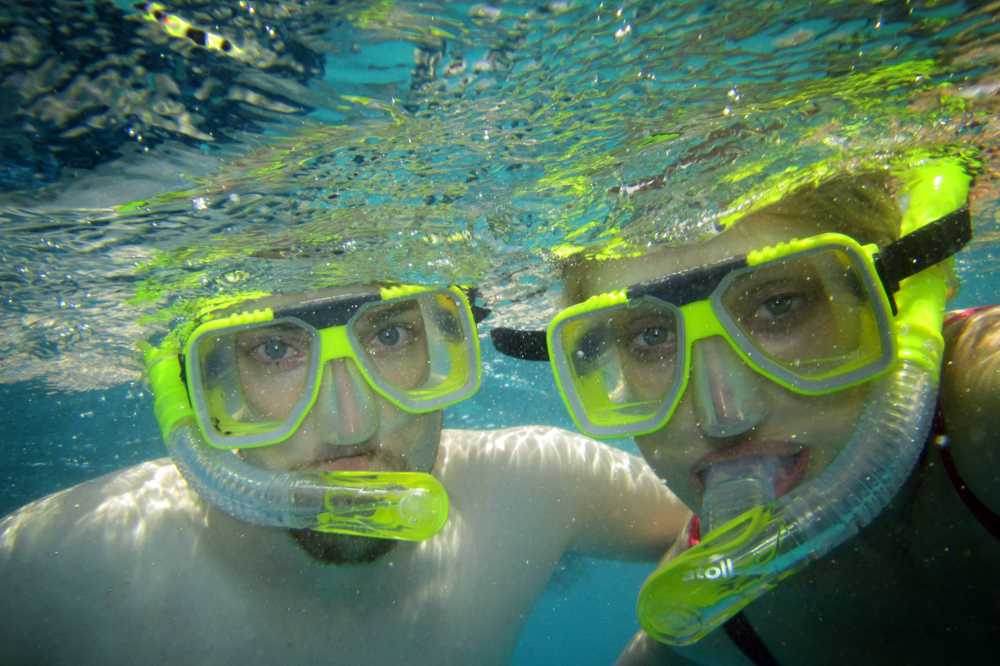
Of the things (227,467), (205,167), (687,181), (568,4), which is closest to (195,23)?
(205,167)

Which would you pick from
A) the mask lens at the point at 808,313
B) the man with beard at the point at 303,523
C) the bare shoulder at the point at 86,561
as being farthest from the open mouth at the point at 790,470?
the bare shoulder at the point at 86,561

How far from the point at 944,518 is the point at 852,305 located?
109 centimetres

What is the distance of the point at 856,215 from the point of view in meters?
2.99

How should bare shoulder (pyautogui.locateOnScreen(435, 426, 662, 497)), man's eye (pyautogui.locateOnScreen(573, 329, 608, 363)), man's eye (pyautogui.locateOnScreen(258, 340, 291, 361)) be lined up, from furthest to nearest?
bare shoulder (pyautogui.locateOnScreen(435, 426, 662, 497)) < man's eye (pyautogui.locateOnScreen(258, 340, 291, 361)) < man's eye (pyautogui.locateOnScreen(573, 329, 608, 363))

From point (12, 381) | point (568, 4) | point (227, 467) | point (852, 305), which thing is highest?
point (568, 4)

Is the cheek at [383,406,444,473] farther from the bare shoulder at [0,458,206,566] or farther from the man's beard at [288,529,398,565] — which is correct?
the bare shoulder at [0,458,206,566]

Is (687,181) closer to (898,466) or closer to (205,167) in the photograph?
(898,466)

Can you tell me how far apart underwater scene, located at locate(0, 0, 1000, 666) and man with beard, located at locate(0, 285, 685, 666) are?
0.02 m

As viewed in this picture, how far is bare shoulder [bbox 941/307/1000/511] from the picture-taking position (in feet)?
6.13

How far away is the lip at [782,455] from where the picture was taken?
230 cm

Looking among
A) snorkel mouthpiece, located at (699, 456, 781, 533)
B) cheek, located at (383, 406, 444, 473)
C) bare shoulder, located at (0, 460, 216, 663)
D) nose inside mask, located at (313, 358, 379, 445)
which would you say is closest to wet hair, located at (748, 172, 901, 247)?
snorkel mouthpiece, located at (699, 456, 781, 533)

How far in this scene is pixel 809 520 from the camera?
1922 millimetres

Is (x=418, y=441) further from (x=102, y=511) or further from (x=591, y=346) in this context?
(x=102, y=511)

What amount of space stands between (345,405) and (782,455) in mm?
2661
